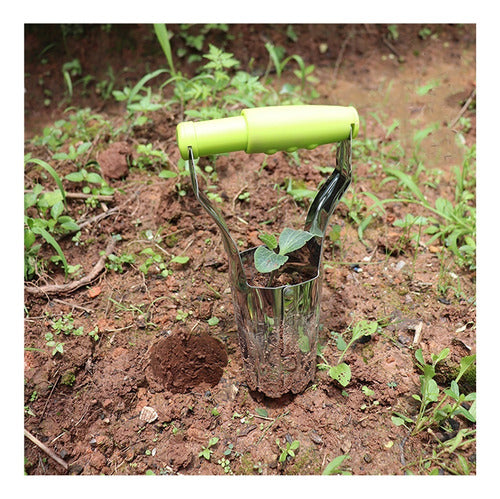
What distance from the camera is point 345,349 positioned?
163 centimetres

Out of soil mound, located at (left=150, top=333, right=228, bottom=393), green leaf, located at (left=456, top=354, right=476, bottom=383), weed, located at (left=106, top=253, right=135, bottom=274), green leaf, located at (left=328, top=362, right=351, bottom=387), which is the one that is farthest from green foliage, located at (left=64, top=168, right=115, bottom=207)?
green leaf, located at (left=456, top=354, right=476, bottom=383)

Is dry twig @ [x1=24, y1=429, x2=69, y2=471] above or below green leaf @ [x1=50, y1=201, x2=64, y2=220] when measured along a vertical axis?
below

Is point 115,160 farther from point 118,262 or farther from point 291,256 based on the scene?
point 291,256

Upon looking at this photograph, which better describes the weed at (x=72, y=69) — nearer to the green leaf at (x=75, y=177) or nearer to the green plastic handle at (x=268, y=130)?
the green leaf at (x=75, y=177)

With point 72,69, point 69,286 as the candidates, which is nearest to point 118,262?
point 69,286

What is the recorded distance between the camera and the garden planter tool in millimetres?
1358

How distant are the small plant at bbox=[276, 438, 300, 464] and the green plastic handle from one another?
77 cm

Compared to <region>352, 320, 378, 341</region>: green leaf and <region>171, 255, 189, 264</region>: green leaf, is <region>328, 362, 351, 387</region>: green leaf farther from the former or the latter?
<region>171, 255, 189, 264</region>: green leaf

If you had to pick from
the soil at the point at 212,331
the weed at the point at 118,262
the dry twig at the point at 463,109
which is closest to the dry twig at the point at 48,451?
the soil at the point at 212,331

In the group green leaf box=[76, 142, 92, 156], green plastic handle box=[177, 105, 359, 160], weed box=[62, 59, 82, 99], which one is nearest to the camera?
green plastic handle box=[177, 105, 359, 160]

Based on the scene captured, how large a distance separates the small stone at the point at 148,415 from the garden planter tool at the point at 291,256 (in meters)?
Result: 0.28

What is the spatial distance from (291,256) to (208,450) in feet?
1.86

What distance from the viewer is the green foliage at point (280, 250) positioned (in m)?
1.39

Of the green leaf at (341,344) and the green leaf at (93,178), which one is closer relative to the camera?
the green leaf at (341,344)
